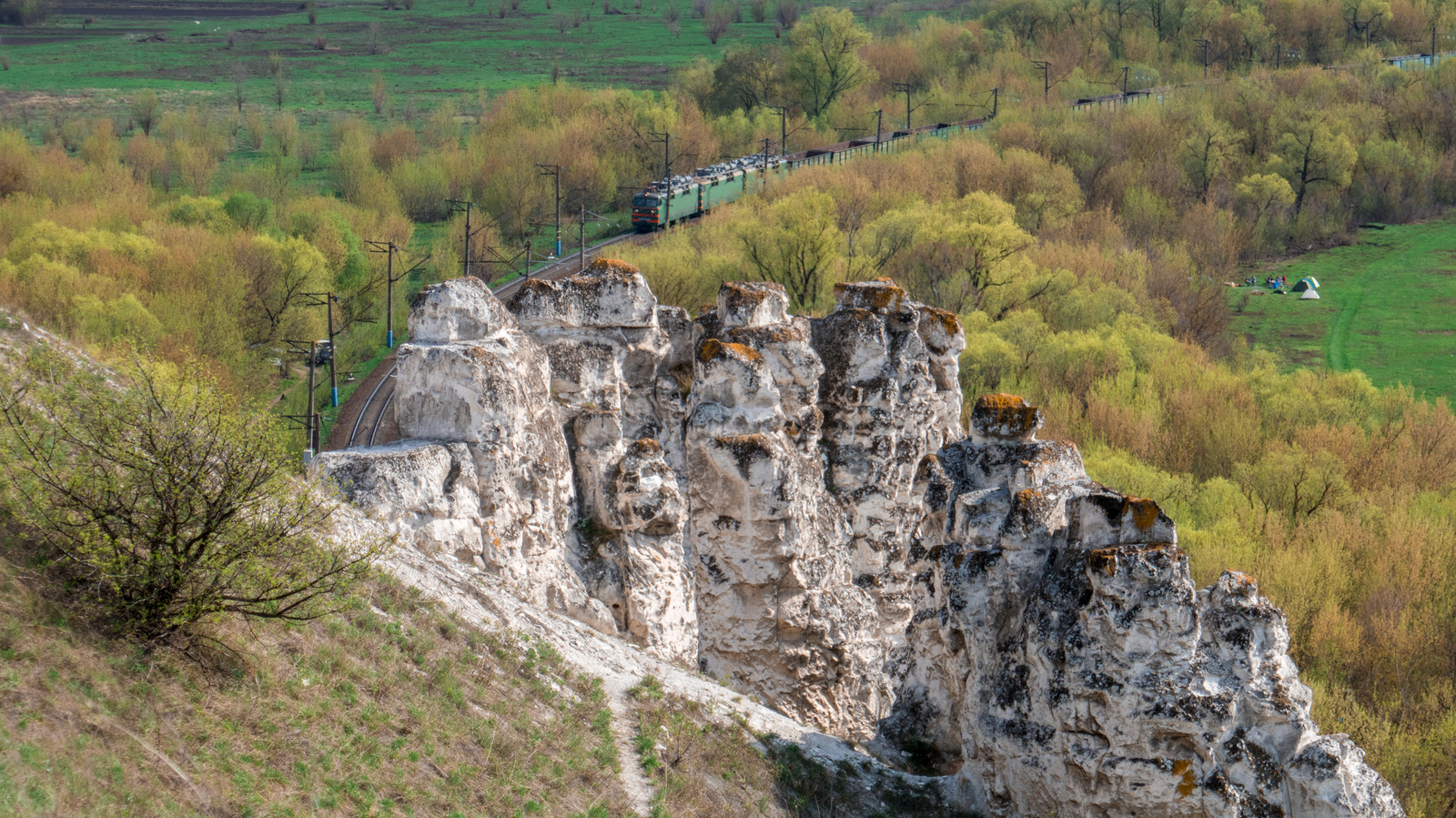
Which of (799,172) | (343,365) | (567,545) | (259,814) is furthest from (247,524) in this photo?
(799,172)

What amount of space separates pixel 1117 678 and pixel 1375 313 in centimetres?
7426

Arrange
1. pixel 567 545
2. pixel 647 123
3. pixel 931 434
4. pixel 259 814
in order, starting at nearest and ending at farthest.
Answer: pixel 259 814 → pixel 567 545 → pixel 931 434 → pixel 647 123

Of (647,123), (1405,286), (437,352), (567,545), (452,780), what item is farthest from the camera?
(647,123)

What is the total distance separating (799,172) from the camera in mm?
77000

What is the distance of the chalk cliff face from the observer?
15281 mm

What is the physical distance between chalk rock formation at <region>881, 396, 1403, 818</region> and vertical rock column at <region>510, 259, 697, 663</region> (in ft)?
17.1

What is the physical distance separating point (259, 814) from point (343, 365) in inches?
1919

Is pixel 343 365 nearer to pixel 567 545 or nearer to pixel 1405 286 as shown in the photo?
pixel 567 545

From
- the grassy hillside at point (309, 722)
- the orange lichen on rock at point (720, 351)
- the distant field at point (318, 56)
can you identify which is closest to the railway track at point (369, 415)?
the orange lichen on rock at point (720, 351)

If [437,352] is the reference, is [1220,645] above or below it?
below

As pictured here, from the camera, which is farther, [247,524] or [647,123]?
[647,123]

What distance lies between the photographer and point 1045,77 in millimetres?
112375

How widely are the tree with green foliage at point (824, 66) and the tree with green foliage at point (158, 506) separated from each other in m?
102

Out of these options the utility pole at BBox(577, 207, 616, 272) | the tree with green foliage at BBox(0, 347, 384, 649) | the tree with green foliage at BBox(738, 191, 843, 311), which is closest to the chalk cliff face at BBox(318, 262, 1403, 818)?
the tree with green foliage at BBox(0, 347, 384, 649)
